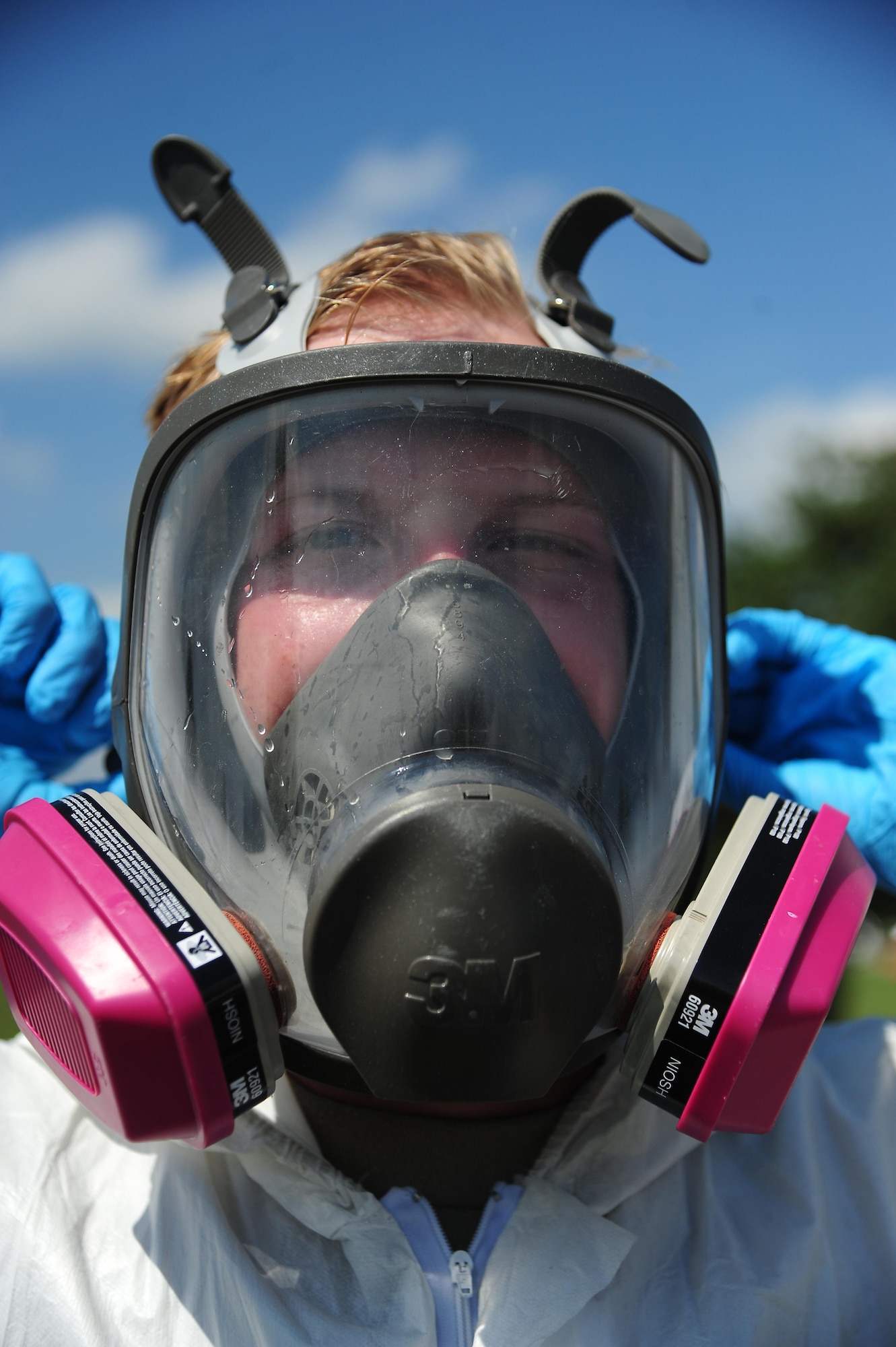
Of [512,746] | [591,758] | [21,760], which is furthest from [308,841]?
[21,760]

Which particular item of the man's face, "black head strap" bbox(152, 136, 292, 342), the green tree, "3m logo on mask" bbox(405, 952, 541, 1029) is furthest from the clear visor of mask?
the green tree

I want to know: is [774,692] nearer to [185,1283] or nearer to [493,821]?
[493,821]

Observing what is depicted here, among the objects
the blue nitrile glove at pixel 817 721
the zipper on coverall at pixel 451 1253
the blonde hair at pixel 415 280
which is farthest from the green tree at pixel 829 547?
the zipper on coverall at pixel 451 1253

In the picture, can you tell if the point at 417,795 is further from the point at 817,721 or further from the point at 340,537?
the point at 817,721

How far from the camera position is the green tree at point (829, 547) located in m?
24.7

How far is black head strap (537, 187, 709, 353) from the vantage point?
5.79ft

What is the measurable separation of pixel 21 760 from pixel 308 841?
106cm

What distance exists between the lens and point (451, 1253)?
1.37 meters

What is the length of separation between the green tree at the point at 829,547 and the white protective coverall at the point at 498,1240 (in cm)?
2411

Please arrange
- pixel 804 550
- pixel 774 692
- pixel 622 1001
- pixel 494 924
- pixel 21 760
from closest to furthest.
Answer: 1. pixel 494 924
2. pixel 622 1001
3. pixel 21 760
4. pixel 774 692
5. pixel 804 550

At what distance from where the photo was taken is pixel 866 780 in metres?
2.02

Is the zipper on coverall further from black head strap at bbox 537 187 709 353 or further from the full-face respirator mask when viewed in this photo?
black head strap at bbox 537 187 709 353

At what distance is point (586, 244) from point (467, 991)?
4.74 feet

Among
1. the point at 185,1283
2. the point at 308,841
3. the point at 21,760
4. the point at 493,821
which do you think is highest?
the point at 493,821
